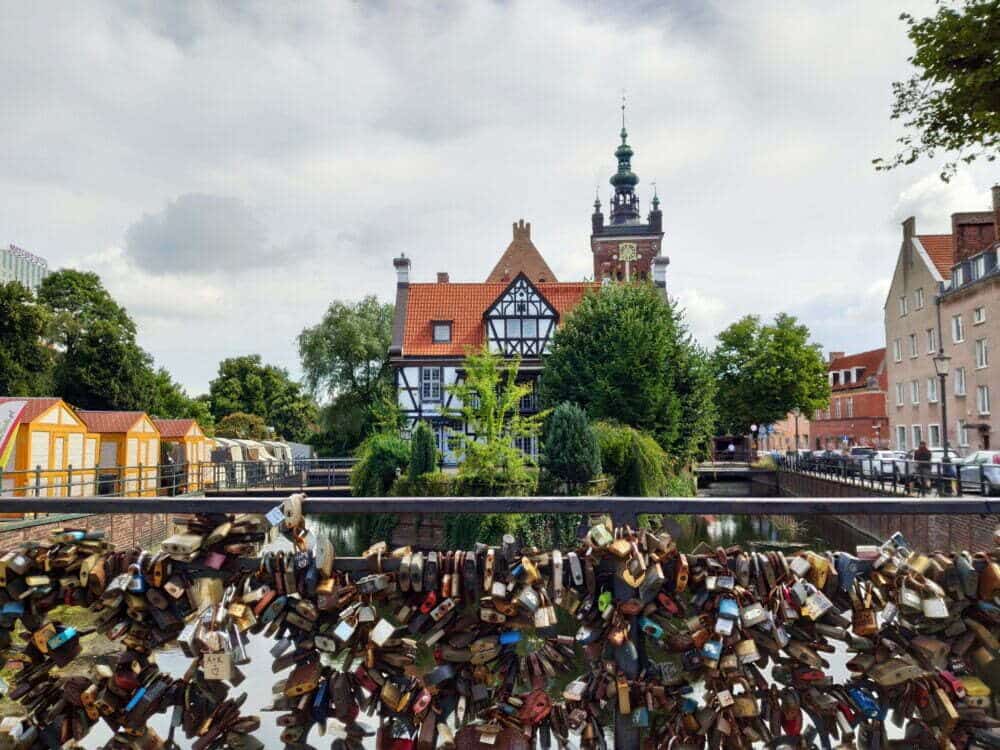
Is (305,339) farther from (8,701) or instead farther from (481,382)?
(8,701)

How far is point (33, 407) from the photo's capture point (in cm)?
1938

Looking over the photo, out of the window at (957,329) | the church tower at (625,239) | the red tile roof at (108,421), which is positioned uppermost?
the church tower at (625,239)

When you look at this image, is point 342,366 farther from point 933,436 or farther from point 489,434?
point 933,436

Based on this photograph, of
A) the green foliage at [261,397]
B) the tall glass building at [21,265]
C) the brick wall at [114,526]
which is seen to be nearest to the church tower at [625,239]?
the green foliage at [261,397]

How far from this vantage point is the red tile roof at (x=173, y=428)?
30031 millimetres

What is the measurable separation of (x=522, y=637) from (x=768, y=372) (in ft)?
167

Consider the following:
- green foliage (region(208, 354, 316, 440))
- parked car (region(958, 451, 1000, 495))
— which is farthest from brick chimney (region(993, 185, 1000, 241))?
green foliage (region(208, 354, 316, 440))

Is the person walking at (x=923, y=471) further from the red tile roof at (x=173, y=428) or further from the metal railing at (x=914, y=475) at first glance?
the red tile roof at (x=173, y=428)

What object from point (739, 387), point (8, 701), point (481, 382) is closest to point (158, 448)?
point (481, 382)

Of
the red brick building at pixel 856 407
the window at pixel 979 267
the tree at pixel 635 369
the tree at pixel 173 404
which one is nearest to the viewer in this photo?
the tree at pixel 635 369

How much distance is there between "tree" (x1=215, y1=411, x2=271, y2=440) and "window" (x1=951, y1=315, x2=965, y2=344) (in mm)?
46843

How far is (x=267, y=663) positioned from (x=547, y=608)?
1246mm

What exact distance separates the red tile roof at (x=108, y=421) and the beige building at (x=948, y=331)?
33.0 metres

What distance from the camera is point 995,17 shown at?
26.2 ft
